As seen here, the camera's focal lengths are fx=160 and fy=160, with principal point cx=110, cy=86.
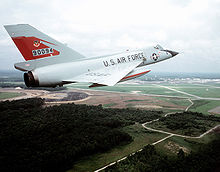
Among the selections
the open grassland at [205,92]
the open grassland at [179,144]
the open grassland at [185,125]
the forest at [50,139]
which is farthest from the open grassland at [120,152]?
the open grassland at [205,92]

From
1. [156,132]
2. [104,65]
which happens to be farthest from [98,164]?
[104,65]

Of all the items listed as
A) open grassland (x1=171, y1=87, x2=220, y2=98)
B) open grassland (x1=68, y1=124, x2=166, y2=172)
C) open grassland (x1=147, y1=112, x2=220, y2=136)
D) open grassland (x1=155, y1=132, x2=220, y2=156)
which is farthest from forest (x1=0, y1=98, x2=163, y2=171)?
Result: open grassland (x1=171, y1=87, x2=220, y2=98)

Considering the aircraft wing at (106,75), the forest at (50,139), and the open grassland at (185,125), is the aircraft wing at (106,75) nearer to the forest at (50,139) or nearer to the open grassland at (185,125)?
the forest at (50,139)

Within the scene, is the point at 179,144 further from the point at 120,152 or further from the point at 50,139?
the point at 50,139

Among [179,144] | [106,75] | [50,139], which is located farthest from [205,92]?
[106,75]

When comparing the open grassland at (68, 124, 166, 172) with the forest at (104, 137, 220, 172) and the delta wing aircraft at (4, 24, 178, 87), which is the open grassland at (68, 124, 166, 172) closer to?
the forest at (104, 137, 220, 172)

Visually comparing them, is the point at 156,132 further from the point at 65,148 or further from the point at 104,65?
the point at 104,65
